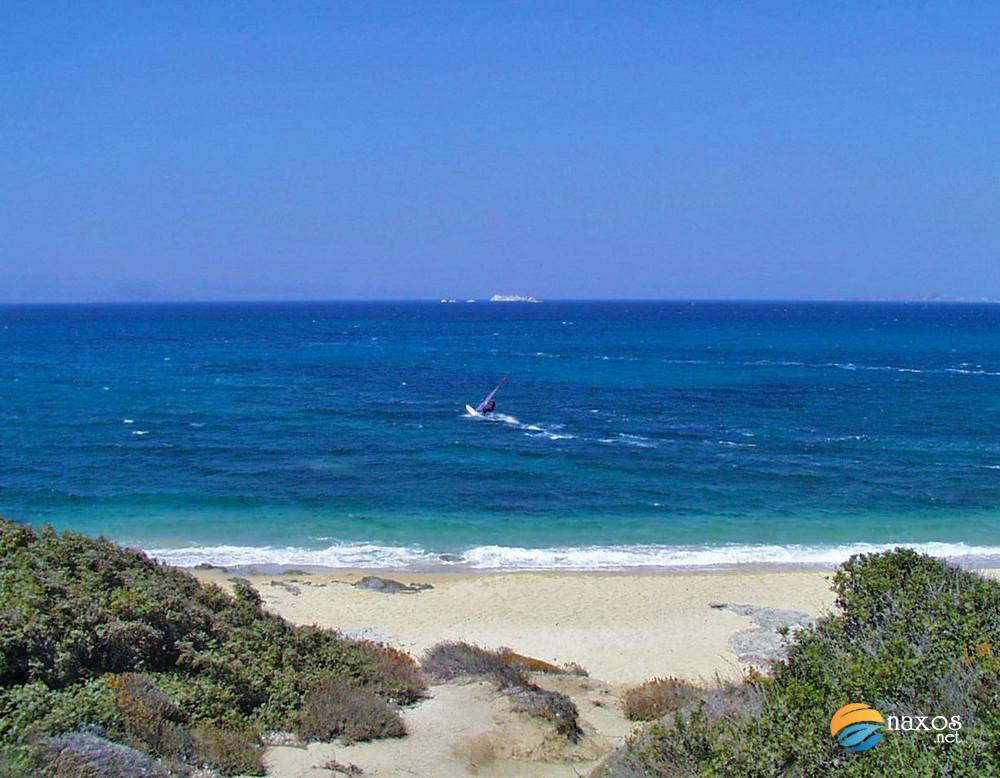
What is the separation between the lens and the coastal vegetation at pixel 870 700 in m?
6.23

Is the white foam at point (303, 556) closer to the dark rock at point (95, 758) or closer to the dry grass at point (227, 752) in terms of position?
the dry grass at point (227, 752)

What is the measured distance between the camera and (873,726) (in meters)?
6.60

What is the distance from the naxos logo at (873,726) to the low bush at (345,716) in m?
5.32

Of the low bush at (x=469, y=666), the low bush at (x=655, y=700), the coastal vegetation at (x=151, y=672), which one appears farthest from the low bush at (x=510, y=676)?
the low bush at (x=655, y=700)

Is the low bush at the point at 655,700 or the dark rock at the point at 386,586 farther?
the dark rock at the point at 386,586

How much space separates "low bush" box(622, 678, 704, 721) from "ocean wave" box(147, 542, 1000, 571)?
12.3m

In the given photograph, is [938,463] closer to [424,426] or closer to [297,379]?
[424,426]

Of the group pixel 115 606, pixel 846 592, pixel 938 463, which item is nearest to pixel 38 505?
pixel 115 606

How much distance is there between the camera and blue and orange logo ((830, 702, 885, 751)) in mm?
6477

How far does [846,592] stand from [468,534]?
18.8m

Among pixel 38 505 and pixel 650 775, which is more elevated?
pixel 650 775

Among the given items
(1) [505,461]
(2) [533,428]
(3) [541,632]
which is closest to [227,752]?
(3) [541,632]

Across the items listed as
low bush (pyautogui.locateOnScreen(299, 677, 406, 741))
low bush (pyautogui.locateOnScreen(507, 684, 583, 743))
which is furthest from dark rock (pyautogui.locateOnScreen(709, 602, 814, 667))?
low bush (pyautogui.locateOnScreen(299, 677, 406, 741))

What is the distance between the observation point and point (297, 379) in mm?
64188
